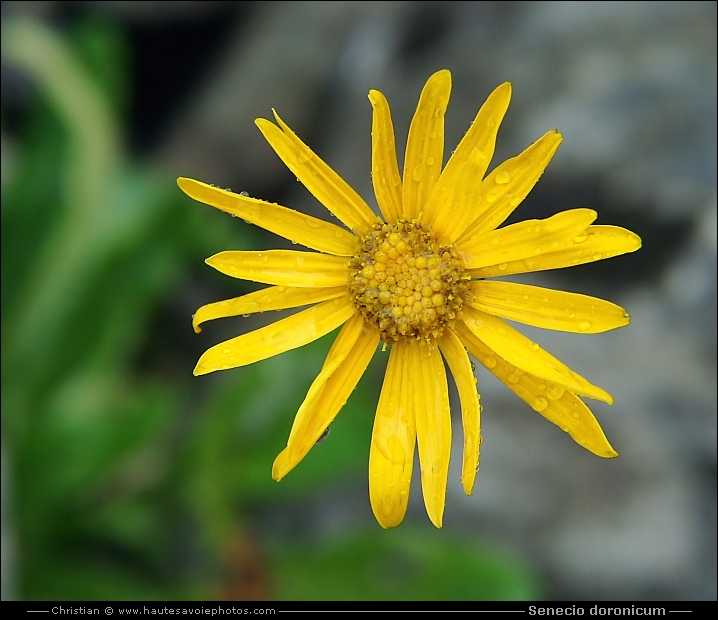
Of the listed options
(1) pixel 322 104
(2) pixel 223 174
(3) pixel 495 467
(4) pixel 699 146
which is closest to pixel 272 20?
(1) pixel 322 104

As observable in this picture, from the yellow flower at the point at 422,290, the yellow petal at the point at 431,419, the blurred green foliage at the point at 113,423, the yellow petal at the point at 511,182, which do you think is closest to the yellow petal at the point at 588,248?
the yellow flower at the point at 422,290

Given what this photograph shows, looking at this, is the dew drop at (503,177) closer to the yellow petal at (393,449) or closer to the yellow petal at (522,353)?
the yellow petal at (522,353)

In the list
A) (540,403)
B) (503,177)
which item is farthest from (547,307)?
(503,177)

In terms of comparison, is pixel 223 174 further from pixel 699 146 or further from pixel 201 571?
pixel 699 146

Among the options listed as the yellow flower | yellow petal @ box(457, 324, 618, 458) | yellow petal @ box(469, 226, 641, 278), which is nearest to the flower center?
the yellow flower

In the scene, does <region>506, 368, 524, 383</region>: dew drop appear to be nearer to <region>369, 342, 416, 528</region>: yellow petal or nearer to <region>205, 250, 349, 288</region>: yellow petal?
<region>369, 342, 416, 528</region>: yellow petal

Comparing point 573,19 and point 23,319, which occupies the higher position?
point 573,19
